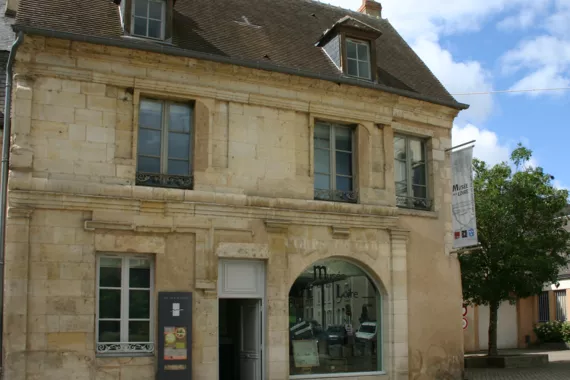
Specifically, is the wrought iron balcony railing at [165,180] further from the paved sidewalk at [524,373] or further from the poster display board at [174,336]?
the paved sidewalk at [524,373]

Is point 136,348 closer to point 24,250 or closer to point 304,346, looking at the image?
point 24,250

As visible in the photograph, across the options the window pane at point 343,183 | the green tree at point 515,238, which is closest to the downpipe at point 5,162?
the window pane at point 343,183

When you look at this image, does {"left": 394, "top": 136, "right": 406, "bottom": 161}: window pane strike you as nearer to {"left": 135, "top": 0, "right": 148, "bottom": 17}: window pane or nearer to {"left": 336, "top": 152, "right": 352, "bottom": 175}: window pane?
{"left": 336, "top": 152, "right": 352, "bottom": 175}: window pane

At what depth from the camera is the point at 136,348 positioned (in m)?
10.6

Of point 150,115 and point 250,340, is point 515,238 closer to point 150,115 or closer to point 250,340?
point 250,340

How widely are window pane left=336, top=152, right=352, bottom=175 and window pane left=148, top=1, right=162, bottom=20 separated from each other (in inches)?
161

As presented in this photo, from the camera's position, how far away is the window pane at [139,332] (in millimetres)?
10664

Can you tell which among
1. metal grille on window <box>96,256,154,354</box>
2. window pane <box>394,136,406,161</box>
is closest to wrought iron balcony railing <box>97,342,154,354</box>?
metal grille on window <box>96,256,154,354</box>

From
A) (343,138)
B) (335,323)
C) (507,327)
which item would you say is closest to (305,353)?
(335,323)

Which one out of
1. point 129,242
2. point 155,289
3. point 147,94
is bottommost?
point 155,289

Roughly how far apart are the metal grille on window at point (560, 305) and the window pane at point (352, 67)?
56.9 feet

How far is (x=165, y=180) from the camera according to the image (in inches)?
443

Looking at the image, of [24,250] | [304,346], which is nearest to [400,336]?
[304,346]

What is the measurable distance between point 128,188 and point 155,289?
1.64 metres
